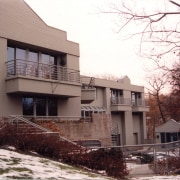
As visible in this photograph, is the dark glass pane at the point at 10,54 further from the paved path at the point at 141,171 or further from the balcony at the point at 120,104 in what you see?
the balcony at the point at 120,104

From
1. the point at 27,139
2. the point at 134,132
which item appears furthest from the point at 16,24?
the point at 134,132

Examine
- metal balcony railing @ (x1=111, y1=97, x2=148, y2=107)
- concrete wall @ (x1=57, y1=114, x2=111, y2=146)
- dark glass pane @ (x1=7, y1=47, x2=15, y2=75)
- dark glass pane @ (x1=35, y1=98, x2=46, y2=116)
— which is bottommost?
concrete wall @ (x1=57, y1=114, x2=111, y2=146)

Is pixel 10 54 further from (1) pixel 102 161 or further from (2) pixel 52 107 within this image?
(1) pixel 102 161

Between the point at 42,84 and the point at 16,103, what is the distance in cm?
214

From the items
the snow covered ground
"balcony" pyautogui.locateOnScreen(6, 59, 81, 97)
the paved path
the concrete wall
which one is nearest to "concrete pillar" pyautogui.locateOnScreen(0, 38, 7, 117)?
"balcony" pyautogui.locateOnScreen(6, 59, 81, 97)

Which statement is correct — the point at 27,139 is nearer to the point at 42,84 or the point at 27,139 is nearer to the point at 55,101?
the point at 42,84

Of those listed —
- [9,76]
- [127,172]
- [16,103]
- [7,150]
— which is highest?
[9,76]

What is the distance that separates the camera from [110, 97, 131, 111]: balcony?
4722 centimetres

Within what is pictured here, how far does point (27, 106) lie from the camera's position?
25.5 m

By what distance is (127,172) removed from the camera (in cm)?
1402

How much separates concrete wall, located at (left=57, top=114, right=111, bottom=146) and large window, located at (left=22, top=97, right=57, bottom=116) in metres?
2.74

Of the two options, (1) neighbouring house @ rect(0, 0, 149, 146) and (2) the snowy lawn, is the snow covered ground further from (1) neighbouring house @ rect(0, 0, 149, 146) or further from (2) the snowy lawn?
(1) neighbouring house @ rect(0, 0, 149, 146)

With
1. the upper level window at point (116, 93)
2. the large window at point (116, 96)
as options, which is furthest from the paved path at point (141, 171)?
the upper level window at point (116, 93)

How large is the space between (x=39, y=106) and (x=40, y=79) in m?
2.82
